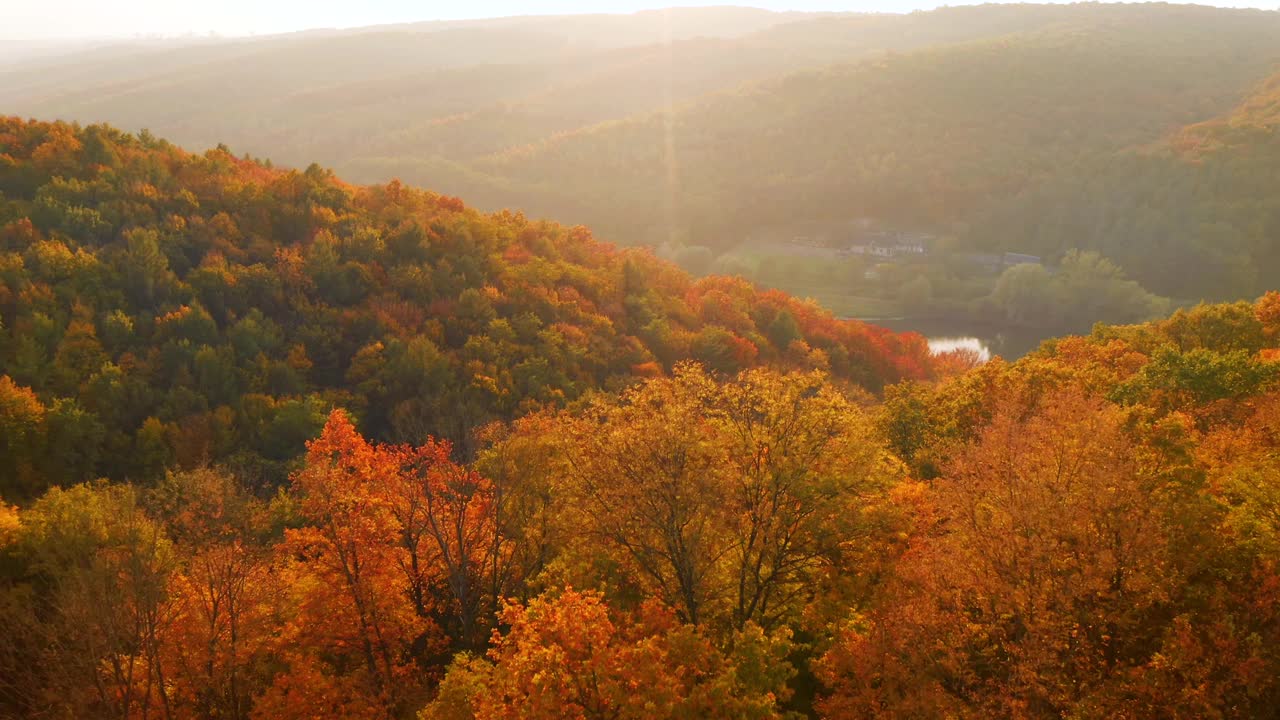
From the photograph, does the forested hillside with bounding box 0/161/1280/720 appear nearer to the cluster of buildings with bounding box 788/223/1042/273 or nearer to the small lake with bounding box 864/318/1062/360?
the small lake with bounding box 864/318/1062/360

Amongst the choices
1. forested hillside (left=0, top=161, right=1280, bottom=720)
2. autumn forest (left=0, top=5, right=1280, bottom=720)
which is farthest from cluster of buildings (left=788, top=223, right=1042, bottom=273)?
forested hillside (left=0, top=161, right=1280, bottom=720)

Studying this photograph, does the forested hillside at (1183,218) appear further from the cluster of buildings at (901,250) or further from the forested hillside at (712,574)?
the forested hillside at (712,574)

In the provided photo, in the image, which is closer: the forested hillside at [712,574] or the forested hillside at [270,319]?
the forested hillside at [712,574]

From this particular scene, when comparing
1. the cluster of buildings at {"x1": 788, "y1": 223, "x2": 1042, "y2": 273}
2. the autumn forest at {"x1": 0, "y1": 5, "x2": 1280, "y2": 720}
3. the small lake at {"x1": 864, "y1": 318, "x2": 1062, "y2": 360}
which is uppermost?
the autumn forest at {"x1": 0, "y1": 5, "x2": 1280, "y2": 720}

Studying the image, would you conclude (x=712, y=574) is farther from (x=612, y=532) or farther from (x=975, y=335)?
(x=975, y=335)

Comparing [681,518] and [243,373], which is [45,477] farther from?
[681,518]

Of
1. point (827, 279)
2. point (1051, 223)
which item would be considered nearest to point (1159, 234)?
point (1051, 223)

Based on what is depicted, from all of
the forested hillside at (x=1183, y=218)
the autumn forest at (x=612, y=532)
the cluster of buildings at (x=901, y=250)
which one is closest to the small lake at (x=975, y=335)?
the cluster of buildings at (x=901, y=250)
